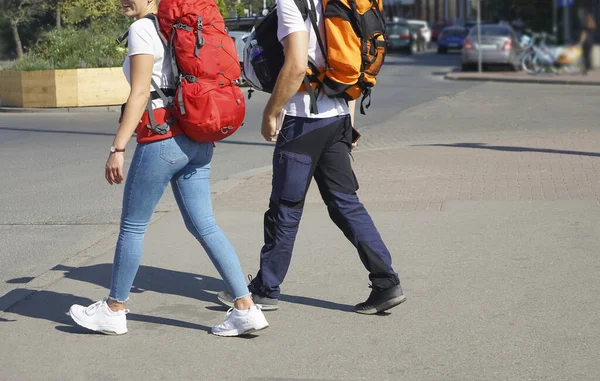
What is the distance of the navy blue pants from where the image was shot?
4660mm

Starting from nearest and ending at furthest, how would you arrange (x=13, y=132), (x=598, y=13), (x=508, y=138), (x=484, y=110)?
(x=598, y=13)
(x=508, y=138)
(x=13, y=132)
(x=484, y=110)

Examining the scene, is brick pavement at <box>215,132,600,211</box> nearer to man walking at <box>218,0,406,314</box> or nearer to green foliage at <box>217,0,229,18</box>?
man walking at <box>218,0,406,314</box>

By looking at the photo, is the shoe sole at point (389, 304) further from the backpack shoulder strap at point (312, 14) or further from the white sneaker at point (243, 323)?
the backpack shoulder strap at point (312, 14)

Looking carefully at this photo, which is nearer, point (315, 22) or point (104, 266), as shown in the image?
point (315, 22)

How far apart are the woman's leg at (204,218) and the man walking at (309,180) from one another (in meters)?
0.30

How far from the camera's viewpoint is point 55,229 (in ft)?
25.5

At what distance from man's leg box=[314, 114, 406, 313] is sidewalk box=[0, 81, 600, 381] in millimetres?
167

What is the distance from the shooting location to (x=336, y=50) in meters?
4.42

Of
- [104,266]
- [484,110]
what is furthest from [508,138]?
[104,266]

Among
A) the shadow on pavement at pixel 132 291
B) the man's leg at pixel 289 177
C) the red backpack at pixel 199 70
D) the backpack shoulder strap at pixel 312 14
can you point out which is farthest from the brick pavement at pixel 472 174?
the red backpack at pixel 199 70

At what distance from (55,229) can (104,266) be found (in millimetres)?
1798

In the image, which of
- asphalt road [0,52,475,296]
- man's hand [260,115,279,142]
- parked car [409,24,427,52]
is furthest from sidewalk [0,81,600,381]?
parked car [409,24,427,52]

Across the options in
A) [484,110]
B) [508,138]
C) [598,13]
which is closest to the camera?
[598,13]

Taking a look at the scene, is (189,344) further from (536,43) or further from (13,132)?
(13,132)
